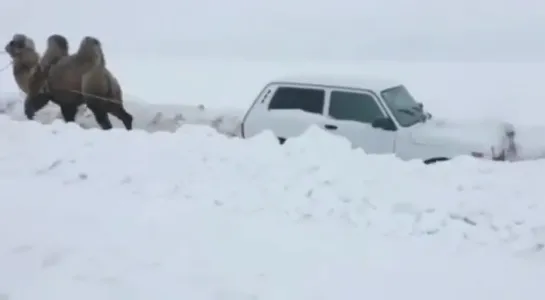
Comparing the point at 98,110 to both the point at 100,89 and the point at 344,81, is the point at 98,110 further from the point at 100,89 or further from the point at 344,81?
the point at 344,81

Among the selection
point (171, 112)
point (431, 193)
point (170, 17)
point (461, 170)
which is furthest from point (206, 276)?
point (170, 17)

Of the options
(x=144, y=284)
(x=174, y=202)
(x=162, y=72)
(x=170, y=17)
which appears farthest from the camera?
(x=170, y=17)

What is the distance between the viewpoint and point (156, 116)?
15.3 m

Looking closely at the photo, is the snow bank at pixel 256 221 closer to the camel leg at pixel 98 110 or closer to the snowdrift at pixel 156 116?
the camel leg at pixel 98 110

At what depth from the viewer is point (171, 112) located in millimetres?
16484

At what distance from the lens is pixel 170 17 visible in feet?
167

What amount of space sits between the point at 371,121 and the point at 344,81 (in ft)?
2.73

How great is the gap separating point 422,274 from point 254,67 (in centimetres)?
2538

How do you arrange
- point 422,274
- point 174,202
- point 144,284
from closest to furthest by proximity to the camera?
point 144,284 < point 422,274 < point 174,202

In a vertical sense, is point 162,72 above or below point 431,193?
below

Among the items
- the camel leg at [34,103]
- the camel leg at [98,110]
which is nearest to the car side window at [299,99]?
the camel leg at [98,110]

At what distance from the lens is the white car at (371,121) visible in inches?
372

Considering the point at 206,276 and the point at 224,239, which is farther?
the point at 224,239

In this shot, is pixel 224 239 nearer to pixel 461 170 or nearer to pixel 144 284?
pixel 144 284
